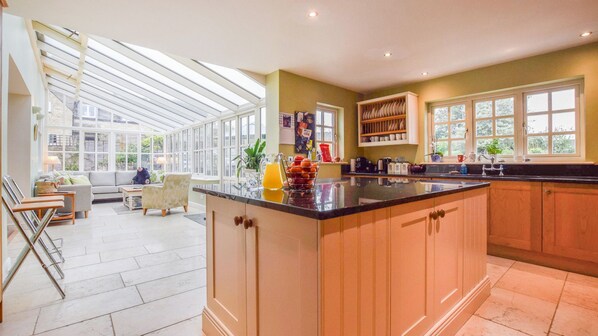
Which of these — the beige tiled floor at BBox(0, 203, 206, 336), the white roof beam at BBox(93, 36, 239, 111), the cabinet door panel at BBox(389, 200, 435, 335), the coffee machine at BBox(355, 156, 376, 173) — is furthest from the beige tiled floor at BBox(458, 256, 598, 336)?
the white roof beam at BBox(93, 36, 239, 111)

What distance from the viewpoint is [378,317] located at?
124cm

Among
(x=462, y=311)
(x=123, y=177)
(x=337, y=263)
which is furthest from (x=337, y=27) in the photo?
(x=123, y=177)

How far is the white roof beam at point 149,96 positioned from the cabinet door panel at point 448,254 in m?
6.23

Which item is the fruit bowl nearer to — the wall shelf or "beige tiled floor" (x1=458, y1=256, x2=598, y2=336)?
"beige tiled floor" (x1=458, y1=256, x2=598, y2=336)

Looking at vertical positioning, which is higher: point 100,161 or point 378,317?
point 100,161

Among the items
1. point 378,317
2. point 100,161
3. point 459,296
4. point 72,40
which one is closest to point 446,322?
point 459,296

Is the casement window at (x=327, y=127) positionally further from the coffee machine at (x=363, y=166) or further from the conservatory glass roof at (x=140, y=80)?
the conservatory glass roof at (x=140, y=80)

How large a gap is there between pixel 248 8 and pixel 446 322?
280 centimetres

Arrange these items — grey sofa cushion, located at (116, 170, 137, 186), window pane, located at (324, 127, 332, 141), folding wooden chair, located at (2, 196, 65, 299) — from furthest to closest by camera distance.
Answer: grey sofa cushion, located at (116, 170, 137, 186) < window pane, located at (324, 127, 332, 141) < folding wooden chair, located at (2, 196, 65, 299)

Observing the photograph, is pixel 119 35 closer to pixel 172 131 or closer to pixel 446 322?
pixel 446 322

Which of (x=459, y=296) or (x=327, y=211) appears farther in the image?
(x=459, y=296)

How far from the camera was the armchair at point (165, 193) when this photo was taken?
18.5 feet

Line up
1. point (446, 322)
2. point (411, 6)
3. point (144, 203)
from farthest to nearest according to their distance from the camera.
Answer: point (144, 203)
point (411, 6)
point (446, 322)

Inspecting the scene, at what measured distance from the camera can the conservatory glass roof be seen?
451 centimetres
